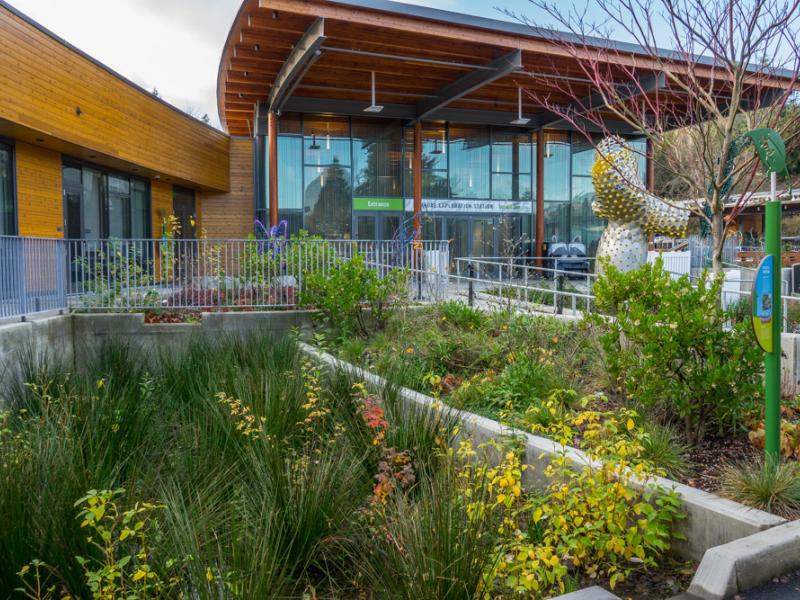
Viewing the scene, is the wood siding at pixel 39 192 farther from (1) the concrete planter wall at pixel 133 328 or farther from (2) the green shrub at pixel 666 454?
(2) the green shrub at pixel 666 454

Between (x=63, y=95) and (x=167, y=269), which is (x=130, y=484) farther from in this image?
(x=63, y=95)

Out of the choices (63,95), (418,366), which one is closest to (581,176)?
(63,95)

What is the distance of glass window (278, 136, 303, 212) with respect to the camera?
21141mm

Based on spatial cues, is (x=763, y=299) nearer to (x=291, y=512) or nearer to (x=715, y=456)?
(x=715, y=456)

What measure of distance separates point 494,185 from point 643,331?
64.6ft

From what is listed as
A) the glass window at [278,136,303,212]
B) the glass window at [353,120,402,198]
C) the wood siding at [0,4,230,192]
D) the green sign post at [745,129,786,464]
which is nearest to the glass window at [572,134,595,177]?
the glass window at [353,120,402,198]

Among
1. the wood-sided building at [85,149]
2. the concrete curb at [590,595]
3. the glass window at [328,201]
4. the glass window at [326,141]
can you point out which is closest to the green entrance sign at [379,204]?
the glass window at [328,201]

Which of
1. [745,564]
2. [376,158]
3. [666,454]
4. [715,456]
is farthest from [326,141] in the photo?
[745,564]

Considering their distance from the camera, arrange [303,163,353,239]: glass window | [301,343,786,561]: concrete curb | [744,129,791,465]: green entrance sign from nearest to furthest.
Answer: [301,343,786,561]: concrete curb → [744,129,791,465]: green entrance sign → [303,163,353,239]: glass window

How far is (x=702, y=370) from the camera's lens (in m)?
4.07

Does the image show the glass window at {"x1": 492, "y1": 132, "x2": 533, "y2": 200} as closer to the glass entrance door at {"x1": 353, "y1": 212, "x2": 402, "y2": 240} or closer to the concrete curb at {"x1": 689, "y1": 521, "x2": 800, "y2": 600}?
the glass entrance door at {"x1": 353, "y1": 212, "x2": 402, "y2": 240}

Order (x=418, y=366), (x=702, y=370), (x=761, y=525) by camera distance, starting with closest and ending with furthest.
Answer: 1. (x=761, y=525)
2. (x=702, y=370)
3. (x=418, y=366)

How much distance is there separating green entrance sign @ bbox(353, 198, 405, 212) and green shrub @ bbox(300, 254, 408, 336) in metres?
12.4

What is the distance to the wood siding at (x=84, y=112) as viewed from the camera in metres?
11.3
